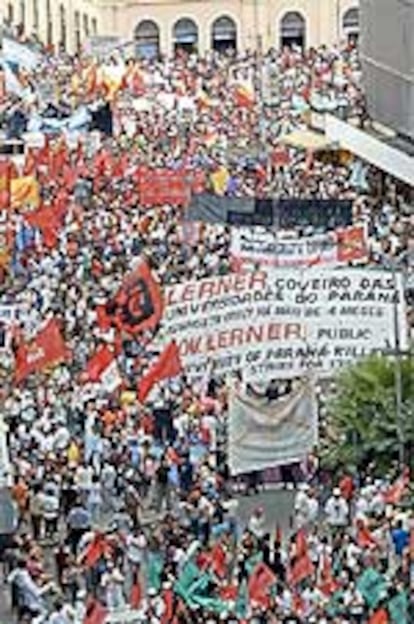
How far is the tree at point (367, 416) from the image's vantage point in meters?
24.7

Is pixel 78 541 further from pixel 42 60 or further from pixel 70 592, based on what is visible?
pixel 42 60

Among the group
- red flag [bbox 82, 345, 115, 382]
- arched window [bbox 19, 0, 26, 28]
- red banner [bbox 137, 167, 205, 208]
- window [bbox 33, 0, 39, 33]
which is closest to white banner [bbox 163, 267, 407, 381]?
red flag [bbox 82, 345, 115, 382]

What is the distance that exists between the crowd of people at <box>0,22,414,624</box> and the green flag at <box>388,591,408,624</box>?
0.06 feet

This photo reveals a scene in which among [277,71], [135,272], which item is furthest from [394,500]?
[277,71]

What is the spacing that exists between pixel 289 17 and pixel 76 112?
42.9 meters

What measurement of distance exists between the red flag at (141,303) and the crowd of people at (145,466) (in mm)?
903

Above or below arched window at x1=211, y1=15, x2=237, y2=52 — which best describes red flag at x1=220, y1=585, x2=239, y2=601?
below

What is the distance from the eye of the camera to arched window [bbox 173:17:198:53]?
9331 cm

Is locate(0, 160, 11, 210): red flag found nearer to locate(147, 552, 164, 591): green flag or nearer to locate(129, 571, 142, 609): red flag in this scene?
locate(147, 552, 164, 591): green flag

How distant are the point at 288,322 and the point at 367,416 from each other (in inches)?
99.4

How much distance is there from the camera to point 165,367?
81.3ft

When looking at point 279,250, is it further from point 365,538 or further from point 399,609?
point 399,609

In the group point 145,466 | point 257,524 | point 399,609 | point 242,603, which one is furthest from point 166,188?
point 399,609

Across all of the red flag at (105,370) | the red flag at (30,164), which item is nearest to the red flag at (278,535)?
the red flag at (105,370)
